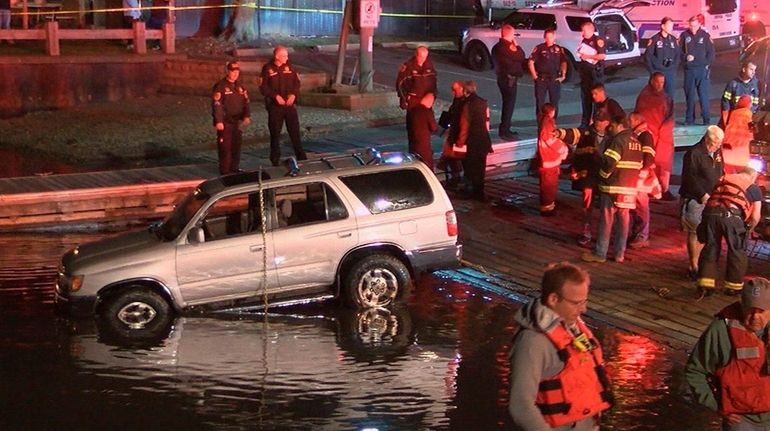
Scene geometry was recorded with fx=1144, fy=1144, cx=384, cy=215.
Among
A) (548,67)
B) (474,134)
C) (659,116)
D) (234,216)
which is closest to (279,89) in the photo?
(474,134)

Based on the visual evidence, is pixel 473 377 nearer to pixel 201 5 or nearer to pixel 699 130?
pixel 699 130

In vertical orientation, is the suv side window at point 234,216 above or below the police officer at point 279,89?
below

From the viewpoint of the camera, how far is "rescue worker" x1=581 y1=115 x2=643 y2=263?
12148mm

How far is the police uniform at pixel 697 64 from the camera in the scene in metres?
Result: 18.9

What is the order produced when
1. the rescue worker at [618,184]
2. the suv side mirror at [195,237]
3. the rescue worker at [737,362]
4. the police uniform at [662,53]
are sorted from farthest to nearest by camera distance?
the police uniform at [662,53] < the rescue worker at [618,184] < the suv side mirror at [195,237] < the rescue worker at [737,362]

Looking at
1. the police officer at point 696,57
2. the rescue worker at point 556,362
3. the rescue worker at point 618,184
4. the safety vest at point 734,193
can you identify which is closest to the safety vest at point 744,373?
the rescue worker at point 556,362

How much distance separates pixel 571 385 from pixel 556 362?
0.45 feet

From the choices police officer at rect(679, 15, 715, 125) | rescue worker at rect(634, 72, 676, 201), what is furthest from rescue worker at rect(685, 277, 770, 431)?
police officer at rect(679, 15, 715, 125)

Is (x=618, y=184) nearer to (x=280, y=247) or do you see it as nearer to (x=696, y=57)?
(x=280, y=247)

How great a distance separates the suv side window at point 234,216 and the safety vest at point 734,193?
434 cm

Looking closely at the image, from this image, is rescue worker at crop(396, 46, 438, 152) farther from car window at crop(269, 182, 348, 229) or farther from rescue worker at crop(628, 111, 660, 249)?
car window at crop(269, 182, 348, 229)

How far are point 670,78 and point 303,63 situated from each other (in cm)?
975

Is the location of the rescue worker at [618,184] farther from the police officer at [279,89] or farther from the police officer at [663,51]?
the police officer at [663,51]

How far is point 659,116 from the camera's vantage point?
1483 centimetres
